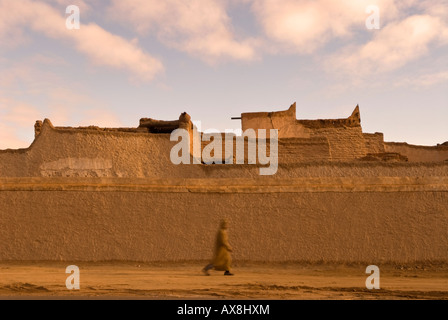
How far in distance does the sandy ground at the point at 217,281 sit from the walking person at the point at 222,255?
19cm

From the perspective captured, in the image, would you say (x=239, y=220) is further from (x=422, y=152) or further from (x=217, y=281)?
(x=422, y=152)

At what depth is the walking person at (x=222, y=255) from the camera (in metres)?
8.84

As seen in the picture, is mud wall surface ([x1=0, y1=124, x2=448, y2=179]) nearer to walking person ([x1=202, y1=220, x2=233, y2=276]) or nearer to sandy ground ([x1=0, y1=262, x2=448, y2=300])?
sandy ground ([x1=0, y1=262, x2=448, y2=300])

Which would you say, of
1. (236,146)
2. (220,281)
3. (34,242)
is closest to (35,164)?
(34,242)

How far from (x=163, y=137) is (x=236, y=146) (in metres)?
3.86

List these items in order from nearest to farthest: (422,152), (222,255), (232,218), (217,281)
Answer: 1. (217,281)
2. (222,255)
3. (232,218)
4. (422,152)

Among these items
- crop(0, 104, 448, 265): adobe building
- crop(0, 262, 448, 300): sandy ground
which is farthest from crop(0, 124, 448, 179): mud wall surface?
crop(0, 262, 448, 300): sandy ground

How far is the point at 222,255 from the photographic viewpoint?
8891 mm

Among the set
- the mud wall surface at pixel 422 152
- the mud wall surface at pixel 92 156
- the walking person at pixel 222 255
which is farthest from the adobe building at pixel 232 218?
the mud wall surface at pixel 422 152

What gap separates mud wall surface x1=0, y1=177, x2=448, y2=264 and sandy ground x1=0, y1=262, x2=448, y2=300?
27cm

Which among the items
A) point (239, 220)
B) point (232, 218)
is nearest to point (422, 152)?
point (239, 220)

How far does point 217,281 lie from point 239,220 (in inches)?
87.3

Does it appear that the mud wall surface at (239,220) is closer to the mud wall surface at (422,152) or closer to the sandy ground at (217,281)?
the sandy ground at (217,281)

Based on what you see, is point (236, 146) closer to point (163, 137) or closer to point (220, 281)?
point (163, 137)
